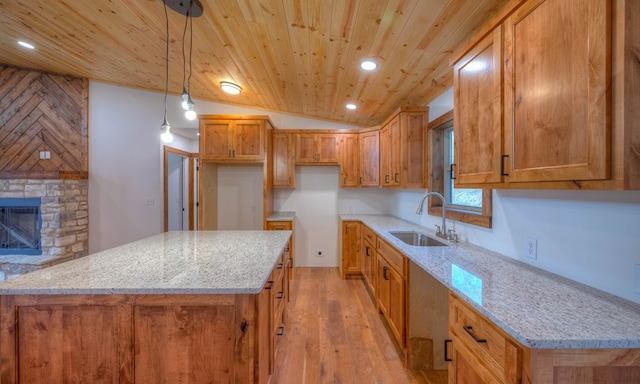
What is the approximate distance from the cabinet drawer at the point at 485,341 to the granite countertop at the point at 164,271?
3.21 ft

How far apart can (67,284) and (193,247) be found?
2.64 ft

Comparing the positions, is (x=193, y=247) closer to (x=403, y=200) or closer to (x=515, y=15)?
(x=515, y=15)

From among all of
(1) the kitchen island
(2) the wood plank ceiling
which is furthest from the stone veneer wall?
(1) the kitchen island

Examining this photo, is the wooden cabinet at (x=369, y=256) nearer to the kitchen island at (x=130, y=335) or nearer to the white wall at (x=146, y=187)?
the white wall at (x=146, y=187)

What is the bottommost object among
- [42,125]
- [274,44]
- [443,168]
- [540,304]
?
[540,304]

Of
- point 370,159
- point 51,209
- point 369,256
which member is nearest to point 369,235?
point 369,256

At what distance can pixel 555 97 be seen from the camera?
3.36ft

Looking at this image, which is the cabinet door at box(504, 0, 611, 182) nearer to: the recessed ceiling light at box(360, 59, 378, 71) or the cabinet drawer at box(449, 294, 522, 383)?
the cabinet drawer at box(449, 294, 522, 383)

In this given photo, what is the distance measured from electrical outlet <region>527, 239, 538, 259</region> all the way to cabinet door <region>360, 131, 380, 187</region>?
2.26 meters

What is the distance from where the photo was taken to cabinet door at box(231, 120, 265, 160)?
3670 millimetres

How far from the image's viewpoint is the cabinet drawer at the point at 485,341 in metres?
0.91

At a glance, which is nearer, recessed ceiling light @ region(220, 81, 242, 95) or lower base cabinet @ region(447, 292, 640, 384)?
lower base cabinet @ region(447, 292, 640, 384)

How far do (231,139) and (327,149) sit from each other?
1458 mm

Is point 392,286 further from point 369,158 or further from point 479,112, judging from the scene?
point 369,158
